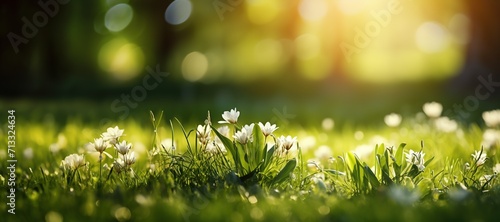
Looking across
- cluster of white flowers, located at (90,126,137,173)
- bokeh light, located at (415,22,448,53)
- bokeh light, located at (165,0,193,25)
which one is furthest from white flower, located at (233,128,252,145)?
bokeh light, located at (415,22,448,53)

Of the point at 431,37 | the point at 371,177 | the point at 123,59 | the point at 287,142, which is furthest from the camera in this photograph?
the point at 123,59

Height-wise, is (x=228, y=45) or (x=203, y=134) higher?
(x=228, y=45)

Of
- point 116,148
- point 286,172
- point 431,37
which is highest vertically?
point 431,37

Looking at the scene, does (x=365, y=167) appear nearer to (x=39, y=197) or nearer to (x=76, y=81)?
(x=39, y=197)

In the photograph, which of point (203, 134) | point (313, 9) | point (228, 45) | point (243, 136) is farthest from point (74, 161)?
point (228, 45)

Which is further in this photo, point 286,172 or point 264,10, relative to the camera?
point 264,10

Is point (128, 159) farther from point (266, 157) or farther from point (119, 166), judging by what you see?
point (266, 157)

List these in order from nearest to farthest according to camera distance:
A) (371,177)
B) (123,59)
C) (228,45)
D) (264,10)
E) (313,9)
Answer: (371,177), (313,9), (264,10), (228,45), (123,59)
